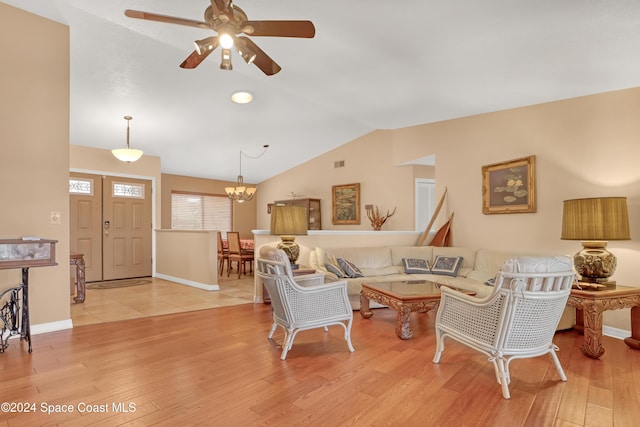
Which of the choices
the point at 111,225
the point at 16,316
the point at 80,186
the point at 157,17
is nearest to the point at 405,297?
the point at 157,17

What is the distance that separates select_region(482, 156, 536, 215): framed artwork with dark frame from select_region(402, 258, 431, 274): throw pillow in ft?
3.84

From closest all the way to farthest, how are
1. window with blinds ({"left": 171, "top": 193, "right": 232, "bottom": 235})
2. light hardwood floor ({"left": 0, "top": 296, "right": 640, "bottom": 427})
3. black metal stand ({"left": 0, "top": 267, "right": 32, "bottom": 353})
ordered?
light hardwood floor ({"left": 0, "top": 296, "right": 640, "bottom": 427}), black metal stand ({"left": 0, "top": 267, "right": 32, "bottom": 353}), window with blinds ({"left": 171, "top": 193, "right": 232, "bottom": 235})

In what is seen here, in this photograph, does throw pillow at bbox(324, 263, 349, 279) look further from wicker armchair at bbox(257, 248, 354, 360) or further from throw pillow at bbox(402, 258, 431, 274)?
wicker armchair at bbox(257, 248, 354, 360)

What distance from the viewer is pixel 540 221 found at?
14.1 ft

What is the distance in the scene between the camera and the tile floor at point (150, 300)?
164 inches

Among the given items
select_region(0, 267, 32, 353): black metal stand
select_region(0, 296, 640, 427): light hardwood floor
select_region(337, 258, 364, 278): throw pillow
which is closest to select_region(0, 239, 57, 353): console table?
select_region(0, 267, 32, 353): black metal stand

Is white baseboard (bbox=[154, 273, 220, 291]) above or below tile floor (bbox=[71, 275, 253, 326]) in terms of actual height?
above

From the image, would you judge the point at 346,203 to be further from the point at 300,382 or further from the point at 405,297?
the point at 300,382

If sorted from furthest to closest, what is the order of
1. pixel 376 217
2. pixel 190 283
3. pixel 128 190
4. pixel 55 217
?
pixel 376 217 < pixel 128 190 < pixel 190 283 < pixel 55 217

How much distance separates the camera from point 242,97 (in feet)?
17.0

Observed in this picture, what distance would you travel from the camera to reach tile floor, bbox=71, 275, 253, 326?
4.18m

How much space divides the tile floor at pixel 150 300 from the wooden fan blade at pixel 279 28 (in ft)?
11.2

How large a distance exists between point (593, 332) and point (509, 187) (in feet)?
7.43

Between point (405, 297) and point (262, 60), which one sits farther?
point (405, 297)
